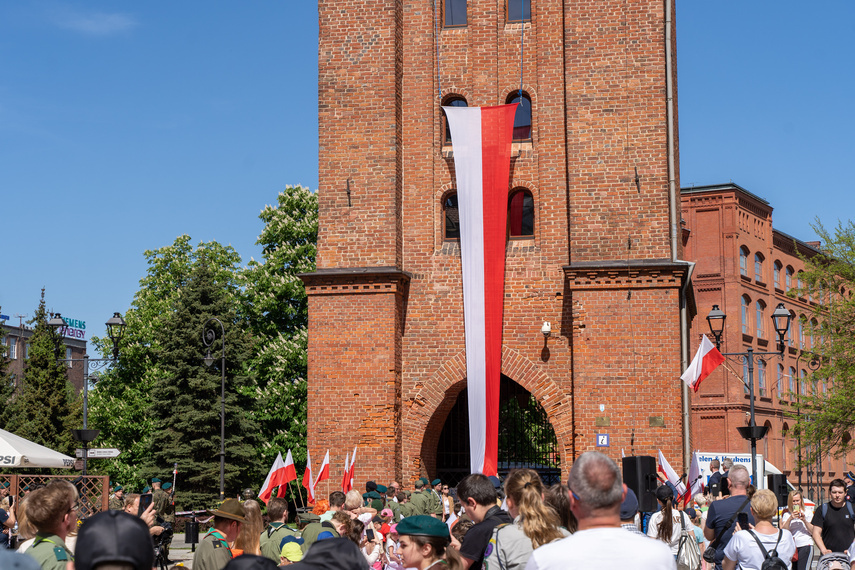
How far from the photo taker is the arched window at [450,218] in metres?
21.7

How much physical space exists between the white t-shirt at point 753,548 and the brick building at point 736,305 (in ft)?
154

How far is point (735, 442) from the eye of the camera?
2069 inches

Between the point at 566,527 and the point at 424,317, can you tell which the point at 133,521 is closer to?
the point at 566,527

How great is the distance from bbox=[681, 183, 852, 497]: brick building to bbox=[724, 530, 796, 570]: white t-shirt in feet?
154

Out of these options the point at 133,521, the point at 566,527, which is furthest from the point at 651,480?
the point at 133,521

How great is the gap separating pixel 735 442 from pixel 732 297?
28.0ft

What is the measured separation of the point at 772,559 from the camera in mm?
7609

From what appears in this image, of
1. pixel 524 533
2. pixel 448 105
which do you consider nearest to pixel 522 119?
pixel 448 105

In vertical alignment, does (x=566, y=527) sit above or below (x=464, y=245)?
below

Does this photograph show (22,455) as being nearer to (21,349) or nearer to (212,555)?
(212,555)

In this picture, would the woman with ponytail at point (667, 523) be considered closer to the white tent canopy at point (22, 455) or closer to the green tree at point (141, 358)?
the white tent canopy at point (22, 455)

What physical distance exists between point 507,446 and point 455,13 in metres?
9.72

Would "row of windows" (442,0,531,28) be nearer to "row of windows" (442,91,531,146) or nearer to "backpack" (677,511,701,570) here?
"row of windows" (442,91,531,146)

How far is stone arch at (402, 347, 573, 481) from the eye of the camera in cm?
2052
